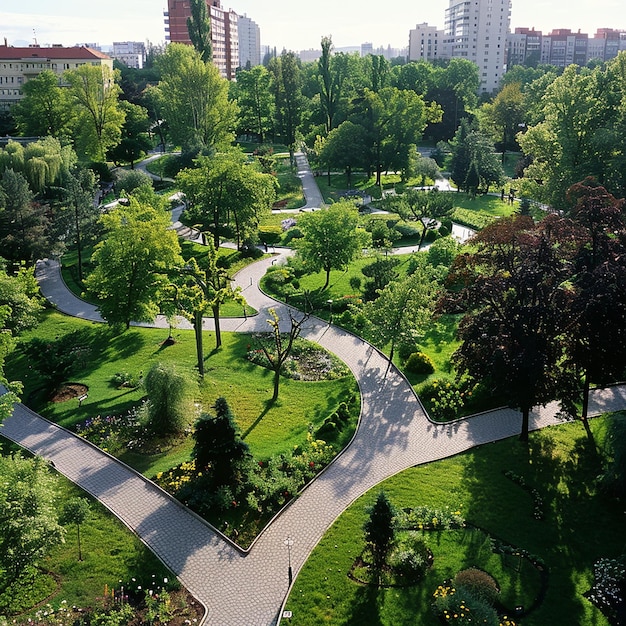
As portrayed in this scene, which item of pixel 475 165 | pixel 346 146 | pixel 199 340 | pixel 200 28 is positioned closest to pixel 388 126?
pixel 346 146

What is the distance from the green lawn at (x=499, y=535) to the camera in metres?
16.8

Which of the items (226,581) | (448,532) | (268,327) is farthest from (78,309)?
(448,532)

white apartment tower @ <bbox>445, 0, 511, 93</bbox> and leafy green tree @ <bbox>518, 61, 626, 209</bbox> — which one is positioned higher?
white apartment tower @ <bbox>445, 0, 511, 93</bbox>

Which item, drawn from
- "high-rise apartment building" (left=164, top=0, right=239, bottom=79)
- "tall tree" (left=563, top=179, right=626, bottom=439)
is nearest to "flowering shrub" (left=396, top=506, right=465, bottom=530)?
"tall tree" (left=563, top=179, right=626, bottom=439)

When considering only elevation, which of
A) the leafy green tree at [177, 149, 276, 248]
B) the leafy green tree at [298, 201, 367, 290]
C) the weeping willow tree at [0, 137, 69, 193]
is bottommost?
the leafy green tree at [298, 201, 367, 290]

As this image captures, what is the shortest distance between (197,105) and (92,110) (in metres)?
11.4

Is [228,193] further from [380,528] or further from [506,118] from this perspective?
[506,118]

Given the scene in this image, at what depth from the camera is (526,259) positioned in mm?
22734

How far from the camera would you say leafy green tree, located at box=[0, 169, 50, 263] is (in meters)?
38.8

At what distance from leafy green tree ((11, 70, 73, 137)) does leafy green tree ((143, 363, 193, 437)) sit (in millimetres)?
51040

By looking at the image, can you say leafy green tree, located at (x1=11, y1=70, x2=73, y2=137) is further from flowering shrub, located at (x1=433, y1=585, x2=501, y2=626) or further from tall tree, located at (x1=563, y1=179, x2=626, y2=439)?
flowering shrub, located at (x1=433, y1=585, x2=501, y2=626)

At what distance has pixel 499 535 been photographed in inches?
763

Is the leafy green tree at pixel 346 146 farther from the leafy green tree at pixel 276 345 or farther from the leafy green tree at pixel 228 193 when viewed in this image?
the leafy green tree at pixel 276 345

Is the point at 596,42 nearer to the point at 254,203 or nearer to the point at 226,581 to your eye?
the point at 254,203
